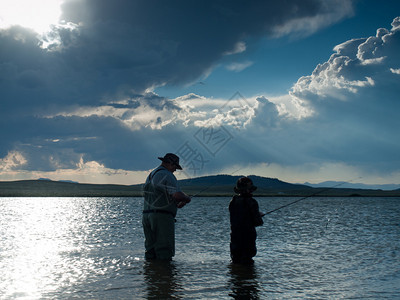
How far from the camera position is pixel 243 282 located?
7516 mm

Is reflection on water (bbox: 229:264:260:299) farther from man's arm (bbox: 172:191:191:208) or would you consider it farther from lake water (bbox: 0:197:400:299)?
man's arm (bbox: 172:191:191:208)

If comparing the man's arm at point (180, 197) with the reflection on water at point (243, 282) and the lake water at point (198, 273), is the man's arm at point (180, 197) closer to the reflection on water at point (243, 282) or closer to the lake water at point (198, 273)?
the lake water at point (198, 273)

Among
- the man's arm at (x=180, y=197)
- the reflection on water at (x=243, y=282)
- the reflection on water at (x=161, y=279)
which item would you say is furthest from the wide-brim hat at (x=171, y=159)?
the reflection on water at (x=243, y=282)

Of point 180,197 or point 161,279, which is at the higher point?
point 180,197

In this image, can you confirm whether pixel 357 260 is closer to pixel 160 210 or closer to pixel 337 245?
pixel 337 245

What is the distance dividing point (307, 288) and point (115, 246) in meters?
7.57

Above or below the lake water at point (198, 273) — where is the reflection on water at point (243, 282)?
above

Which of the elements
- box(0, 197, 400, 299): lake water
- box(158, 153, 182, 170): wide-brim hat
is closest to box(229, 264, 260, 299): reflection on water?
box(0, 197, 400, 299): lake water

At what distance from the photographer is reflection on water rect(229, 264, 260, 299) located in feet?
21.7

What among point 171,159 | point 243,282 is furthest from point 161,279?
point 171,159

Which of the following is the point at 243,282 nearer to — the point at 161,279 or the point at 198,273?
the point at 198,273

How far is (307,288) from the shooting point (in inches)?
283

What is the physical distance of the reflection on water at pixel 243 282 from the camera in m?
6.61

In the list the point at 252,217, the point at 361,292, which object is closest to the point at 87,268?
the point at 252,217
